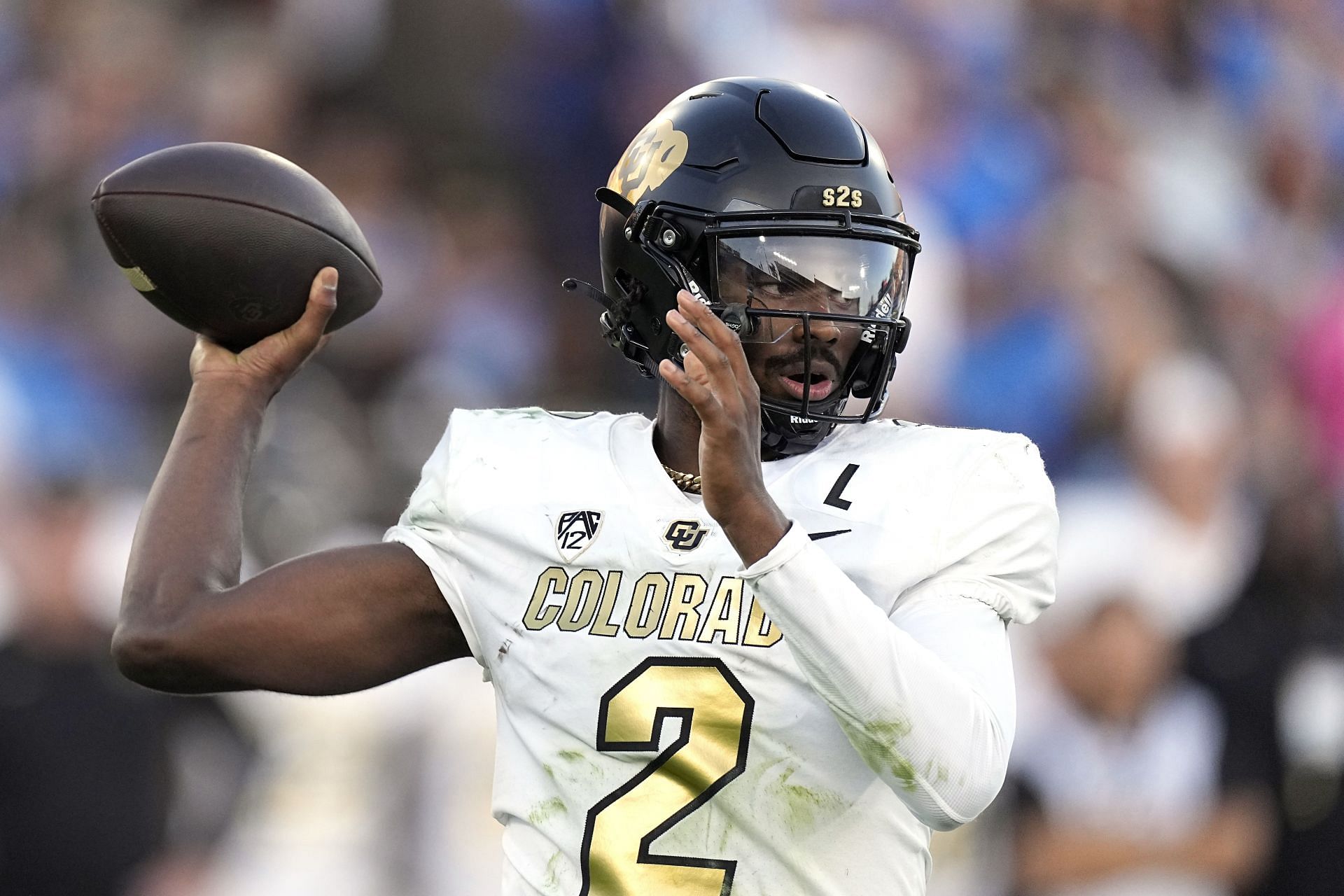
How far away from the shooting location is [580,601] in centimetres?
210

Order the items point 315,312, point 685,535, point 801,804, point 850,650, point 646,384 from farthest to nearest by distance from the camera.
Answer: point 646,384 < point 315,312 < point 685,535 < point 801,804 < point 850,650

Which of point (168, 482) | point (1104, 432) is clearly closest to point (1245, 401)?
point (1104, 432)

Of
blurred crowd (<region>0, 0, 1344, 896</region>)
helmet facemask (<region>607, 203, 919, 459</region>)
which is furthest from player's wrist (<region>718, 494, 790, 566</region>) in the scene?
blurred crowd (<region>0, 0, 1344, 896</region>)

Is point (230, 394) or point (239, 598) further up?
point (230, 394)

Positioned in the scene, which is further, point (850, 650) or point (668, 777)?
point (668, 777)

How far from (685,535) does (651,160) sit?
0.58 meters

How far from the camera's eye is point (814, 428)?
2197 millimetres

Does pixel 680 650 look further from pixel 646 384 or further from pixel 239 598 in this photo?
pixel 646 384

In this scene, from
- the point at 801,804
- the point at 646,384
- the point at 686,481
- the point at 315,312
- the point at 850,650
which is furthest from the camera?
the point at 646,384

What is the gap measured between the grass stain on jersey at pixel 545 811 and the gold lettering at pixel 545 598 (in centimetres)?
21

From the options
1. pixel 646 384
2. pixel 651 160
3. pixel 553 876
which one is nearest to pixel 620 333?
pixel 651 160

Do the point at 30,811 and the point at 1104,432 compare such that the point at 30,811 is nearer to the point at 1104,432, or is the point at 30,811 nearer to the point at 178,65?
the point at 178,65

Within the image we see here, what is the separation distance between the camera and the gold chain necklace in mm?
2211

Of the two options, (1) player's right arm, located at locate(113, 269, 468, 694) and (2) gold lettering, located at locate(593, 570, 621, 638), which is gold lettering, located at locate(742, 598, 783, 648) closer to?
(2) gold lettering, located at locate(593, 570, 621, 638)
